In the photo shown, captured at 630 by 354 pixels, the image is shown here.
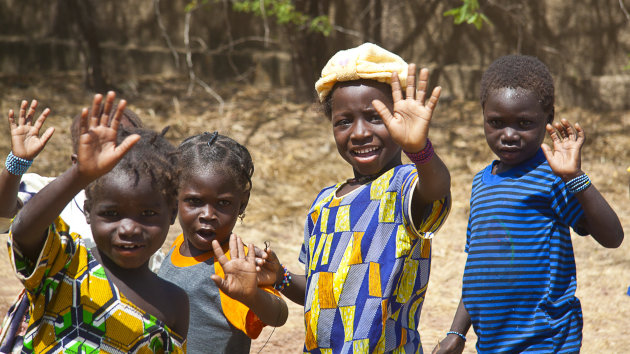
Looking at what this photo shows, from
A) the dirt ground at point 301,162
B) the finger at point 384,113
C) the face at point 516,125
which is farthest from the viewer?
the dirt ground at point 301,162

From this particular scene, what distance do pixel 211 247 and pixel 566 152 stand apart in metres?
1.36

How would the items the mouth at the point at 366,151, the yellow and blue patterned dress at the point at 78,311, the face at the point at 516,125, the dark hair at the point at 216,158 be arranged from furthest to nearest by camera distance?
the dark hair at the point at 216,158 < the face at the point at 516,125 < the mouth at the point at 366,151 < the yellow and blue patterned dress at the point at 78,311

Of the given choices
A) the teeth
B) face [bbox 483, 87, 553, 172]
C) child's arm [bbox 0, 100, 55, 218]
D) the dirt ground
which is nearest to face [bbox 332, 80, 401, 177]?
the teeth

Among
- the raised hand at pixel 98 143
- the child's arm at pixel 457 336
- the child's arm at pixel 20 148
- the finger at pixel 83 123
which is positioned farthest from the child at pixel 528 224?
the child's arm at pixel 20 148

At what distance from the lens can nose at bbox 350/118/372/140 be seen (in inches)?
106

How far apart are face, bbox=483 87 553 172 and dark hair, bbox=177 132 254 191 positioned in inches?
38.4

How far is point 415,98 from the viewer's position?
243cm

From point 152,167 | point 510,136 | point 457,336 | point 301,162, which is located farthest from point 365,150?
point 301,162

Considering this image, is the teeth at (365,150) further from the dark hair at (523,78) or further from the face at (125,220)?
the face at (125,220)

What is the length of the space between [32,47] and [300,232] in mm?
4417

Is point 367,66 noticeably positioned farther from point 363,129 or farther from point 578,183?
point 578,183

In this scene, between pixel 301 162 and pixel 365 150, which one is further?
pixel 301 162

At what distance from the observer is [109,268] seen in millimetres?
2379

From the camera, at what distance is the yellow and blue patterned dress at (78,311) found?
7.29 ft
